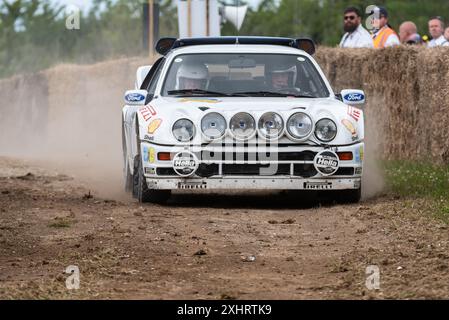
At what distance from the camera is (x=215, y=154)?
11.9m

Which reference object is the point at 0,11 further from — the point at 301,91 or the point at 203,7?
the point at 301,91

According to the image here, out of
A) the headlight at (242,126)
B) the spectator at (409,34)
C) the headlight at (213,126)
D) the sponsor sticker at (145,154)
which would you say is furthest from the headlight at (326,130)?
the spectator at (409,34)

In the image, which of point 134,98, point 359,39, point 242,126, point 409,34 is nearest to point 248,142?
point 242,126

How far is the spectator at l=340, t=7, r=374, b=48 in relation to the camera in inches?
781

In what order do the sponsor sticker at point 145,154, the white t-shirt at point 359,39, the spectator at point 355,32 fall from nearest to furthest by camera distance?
the sponsor sticker at point 145,154 < the spectator at point 355,32 < the white t-shirt at point 359,39

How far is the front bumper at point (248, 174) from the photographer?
11.9 metres

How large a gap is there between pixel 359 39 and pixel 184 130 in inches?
377

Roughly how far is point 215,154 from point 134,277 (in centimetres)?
394

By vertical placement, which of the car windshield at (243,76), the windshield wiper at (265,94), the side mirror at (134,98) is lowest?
the side mirror at (134,98)

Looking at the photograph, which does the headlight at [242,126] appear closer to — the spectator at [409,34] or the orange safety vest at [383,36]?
the orange safety vest at [383,36]

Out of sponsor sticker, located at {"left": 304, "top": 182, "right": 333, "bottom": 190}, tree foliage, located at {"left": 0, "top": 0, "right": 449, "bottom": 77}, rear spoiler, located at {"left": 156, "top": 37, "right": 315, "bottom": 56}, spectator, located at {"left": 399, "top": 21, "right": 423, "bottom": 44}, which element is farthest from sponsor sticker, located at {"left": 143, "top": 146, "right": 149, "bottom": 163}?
tree foliage, located at {"left": 0, "top": 0, "right": 449, "bottom": 77}

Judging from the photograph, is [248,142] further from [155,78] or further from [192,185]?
[155,78]

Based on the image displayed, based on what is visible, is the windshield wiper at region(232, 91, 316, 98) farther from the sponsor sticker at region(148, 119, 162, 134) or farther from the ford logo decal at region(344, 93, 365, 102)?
the sponsor sticker at region(148, 119, 162, 134)

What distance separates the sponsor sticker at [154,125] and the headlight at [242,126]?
2.18ft
